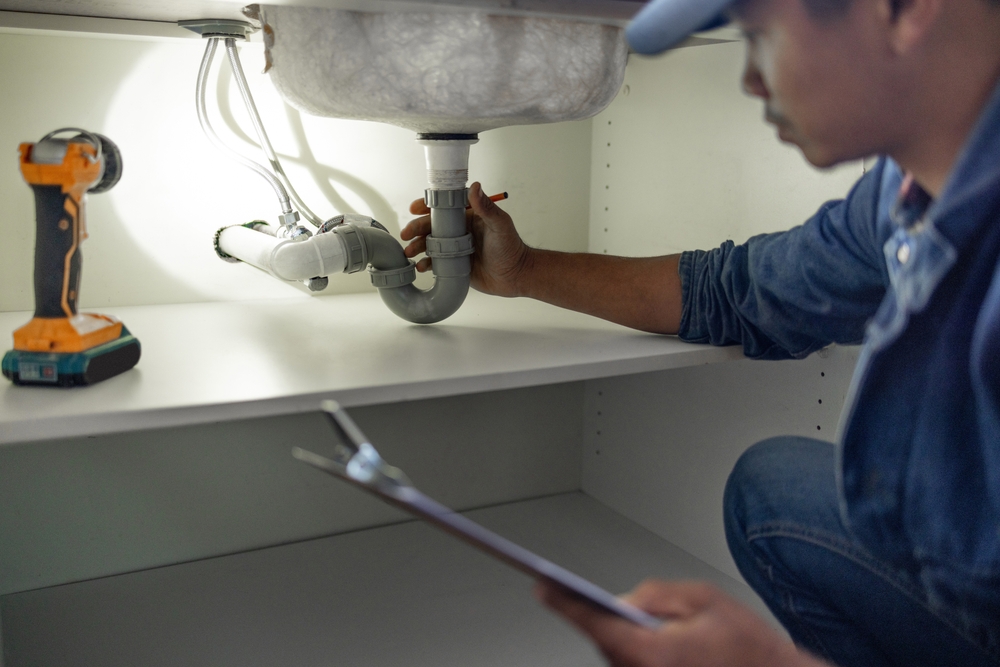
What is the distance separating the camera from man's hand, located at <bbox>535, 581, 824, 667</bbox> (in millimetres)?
392

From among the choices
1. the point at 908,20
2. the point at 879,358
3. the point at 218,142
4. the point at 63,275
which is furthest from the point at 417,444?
the point at 908,20

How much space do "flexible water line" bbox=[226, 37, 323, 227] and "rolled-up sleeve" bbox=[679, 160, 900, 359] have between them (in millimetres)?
532

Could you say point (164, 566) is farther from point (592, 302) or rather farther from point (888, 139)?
point (888, 139)

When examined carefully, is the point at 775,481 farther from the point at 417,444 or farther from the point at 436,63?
the point at 417,444

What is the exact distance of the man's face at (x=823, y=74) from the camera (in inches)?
15.7

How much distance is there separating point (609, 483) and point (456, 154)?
702mm

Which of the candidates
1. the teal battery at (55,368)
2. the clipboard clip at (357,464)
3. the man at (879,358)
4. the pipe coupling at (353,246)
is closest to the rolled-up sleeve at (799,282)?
the man at (879,358)

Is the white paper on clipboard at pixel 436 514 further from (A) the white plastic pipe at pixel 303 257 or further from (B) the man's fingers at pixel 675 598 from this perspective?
(A) the white plastic pipe at pixel 303 257

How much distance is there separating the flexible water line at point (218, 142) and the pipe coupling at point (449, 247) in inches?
8.7

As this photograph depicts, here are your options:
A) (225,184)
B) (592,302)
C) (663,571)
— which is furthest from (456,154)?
(663,571)

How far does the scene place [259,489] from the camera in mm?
1192

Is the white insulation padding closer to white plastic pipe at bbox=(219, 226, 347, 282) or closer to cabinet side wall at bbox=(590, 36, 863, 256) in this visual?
white plastic pipe at bbox=(219, 226, 347, 282)

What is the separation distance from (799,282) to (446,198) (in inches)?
15.1

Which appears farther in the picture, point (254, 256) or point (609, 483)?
point (609, 483)
